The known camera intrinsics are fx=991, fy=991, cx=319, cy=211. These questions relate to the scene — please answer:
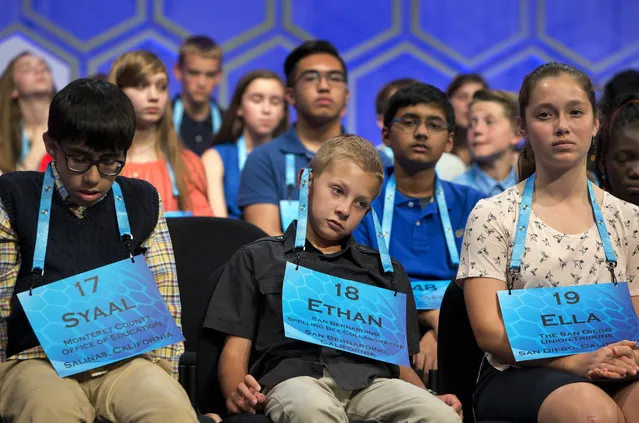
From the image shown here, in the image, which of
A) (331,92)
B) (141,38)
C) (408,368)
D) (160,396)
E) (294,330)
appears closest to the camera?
(160,396)

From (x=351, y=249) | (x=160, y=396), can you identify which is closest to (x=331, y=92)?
(x=351, y=249)

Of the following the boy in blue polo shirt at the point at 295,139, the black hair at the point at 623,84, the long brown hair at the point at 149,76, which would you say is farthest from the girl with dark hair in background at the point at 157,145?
the black hair at the point at 623,84

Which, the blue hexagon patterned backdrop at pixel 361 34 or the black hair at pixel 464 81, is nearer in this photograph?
the black hair at pixel 464 81

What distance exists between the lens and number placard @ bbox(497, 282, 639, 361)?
2598mm

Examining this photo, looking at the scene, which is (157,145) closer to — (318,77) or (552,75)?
(318,77)

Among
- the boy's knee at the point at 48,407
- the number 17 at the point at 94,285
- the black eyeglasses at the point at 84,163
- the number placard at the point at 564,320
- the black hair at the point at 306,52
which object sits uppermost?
the black hair at the point at 306,52

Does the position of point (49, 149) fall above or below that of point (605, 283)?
above

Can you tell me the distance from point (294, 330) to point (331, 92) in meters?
2.00

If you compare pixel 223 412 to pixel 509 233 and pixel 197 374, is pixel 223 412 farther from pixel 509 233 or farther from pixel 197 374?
pixel 509 233

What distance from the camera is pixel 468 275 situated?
271 cm

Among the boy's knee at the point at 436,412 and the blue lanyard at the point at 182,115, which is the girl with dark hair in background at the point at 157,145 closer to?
the blue lanyard at the point at 182,115

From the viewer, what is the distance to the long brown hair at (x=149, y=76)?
4.23 meters

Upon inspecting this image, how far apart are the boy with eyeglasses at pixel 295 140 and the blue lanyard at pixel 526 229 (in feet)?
4.50

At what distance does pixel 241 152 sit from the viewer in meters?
5.04
